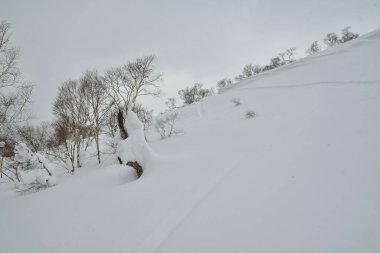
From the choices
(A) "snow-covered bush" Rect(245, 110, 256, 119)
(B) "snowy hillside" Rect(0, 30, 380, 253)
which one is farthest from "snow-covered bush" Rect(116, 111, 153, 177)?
(A) "snow-covered bush" Rect(245, 110, 256, 119)

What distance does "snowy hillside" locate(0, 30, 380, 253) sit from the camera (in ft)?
10.7

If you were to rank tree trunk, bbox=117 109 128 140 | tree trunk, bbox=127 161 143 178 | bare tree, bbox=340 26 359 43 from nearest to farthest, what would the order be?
tree trunk, bbox=127 161 143 178, tree trunk, bbox=117 109 128 140, bare tree, bbox=340 26 359 43

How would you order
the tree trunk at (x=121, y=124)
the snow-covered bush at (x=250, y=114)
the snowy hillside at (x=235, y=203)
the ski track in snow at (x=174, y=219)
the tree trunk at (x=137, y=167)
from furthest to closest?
the snow-covered bush at (x=250, y=114) → the tree trunk at (x=121, y=124) → the tree trunk at (x=137, y=167) → the ski track in snow at (x=174, y=219) → the snowy hillside at (x=235, y=203)

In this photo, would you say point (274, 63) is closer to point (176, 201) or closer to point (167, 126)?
point (167, 126)

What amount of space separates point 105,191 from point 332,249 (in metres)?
5.91

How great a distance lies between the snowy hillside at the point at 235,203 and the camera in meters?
3.25

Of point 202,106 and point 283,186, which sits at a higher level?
point 202,106

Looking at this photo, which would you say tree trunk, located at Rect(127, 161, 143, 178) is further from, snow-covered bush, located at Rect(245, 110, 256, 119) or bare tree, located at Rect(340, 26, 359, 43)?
bare tree, located at Rect(340, 26, 359, 43)

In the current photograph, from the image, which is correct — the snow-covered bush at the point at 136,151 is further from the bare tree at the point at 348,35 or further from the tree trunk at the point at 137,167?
the bare tree at the point at 348,35

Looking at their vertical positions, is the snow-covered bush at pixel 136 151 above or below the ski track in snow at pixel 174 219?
above

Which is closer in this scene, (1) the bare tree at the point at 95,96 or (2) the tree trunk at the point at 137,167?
(2) the tree trunk at the point at 137,167

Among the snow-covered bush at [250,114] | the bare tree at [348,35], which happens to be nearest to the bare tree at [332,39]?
the bare tree at [348,35]

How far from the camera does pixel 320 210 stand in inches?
139

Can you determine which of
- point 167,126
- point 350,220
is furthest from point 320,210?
point 167,126
